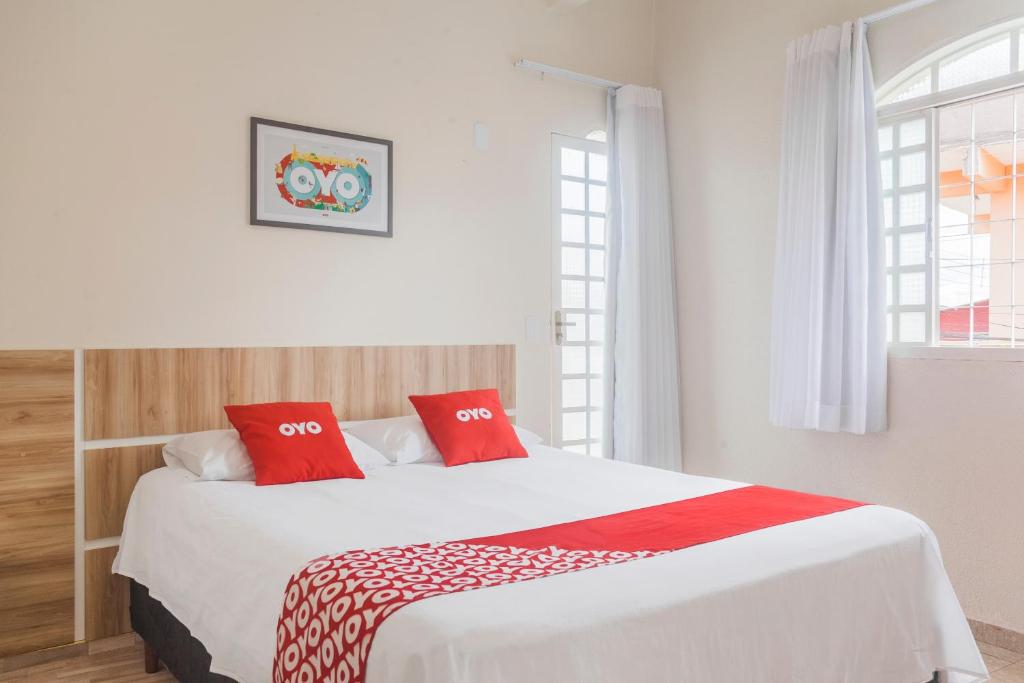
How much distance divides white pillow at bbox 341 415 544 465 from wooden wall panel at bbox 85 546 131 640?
0.98m

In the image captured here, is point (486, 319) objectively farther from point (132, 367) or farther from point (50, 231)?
point (50, 231)

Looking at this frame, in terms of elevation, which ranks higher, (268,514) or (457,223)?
(457,223)

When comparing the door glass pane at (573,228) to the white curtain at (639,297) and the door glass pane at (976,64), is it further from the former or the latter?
the door glass pane at (976,64)

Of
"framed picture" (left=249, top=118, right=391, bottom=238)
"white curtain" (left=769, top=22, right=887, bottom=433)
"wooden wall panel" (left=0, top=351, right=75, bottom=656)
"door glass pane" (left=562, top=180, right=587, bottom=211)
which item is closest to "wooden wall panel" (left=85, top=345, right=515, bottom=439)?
"wooden wall panel" (left=0, top=351, right=75, bottom=656)

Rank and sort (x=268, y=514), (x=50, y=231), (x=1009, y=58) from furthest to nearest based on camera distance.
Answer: (x=1009, y=58)
(x=50, y=231)
(x=268, y=514)

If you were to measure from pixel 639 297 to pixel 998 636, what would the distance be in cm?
212

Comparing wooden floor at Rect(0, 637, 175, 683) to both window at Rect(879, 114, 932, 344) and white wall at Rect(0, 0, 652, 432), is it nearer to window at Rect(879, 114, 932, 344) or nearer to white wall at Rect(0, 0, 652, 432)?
white wall at Rect(0, 0, 652, 432)

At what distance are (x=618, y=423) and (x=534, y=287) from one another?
844mm

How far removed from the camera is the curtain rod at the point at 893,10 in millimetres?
3199

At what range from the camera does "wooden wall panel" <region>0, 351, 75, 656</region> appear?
2.74 m

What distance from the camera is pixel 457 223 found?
3842 mm

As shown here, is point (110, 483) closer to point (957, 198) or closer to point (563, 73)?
point (563, 73)

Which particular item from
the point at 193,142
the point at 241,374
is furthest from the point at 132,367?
the point at 193,142

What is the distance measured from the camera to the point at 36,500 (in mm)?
2793
